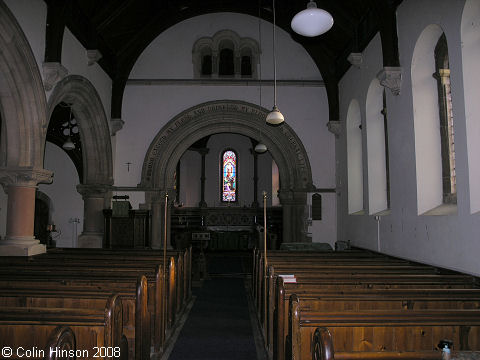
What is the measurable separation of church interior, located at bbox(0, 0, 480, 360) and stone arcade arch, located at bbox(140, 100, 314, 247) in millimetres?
36

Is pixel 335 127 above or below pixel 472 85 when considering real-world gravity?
above

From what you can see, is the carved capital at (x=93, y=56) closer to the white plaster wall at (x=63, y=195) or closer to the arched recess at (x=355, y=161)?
the white plaster wall at (x=63, y=195)

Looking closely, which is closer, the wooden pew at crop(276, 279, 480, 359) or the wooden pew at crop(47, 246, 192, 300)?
the wooden pew at crop(276, 279, 480, 359)

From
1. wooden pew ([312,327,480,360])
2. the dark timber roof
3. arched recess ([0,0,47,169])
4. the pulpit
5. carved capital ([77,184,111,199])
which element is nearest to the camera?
wooden pew ([312,327,480,360])

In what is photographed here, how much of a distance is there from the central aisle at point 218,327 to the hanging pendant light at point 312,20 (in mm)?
3327

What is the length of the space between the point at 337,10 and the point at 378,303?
6603mm

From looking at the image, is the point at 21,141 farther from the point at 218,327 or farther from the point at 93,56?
the point at 218,327

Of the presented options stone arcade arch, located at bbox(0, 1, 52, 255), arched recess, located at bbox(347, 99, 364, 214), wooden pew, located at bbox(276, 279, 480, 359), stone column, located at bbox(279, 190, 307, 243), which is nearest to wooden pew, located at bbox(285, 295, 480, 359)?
wooden pew, located at bbox(276, 279, 480, 359)

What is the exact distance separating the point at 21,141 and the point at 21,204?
0.93 m

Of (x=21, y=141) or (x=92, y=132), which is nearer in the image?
(x=21, y=141)

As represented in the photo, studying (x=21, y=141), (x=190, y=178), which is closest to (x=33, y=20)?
(x=21, y=141)

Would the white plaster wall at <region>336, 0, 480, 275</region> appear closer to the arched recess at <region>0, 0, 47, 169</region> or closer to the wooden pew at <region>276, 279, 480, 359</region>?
the wooden pew at <region>276, 279, 480, 359</region>

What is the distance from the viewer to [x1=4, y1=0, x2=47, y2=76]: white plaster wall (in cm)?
557

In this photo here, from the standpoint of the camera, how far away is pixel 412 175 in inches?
223
